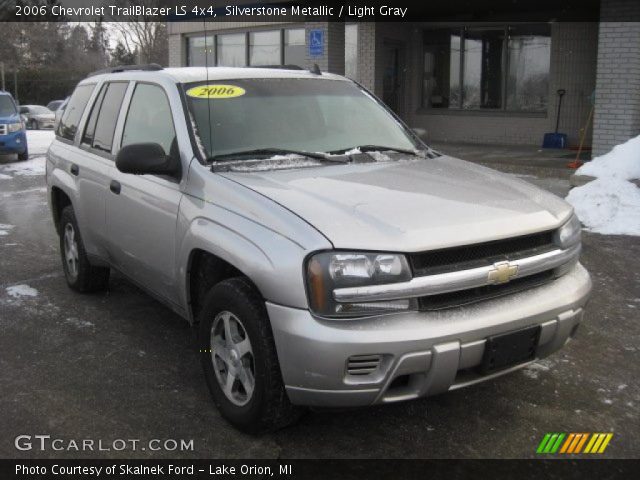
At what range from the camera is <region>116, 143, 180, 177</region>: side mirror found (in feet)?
12.1

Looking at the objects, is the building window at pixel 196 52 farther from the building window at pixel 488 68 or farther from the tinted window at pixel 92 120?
the tinted window at pixel 92 120

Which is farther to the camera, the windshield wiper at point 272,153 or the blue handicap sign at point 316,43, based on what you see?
the blue handicap sign at point 316,43

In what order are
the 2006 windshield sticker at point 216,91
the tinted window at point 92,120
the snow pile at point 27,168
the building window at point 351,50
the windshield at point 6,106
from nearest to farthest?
the 2006 windshield sticker at point 216,91 < the tinted window at point 92,120 < the snow pile at point 27,168 < the windshield at point 6,106 < the building window at point 351,50

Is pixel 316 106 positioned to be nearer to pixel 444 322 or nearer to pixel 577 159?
pixel 444 322

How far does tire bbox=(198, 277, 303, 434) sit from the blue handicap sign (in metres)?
13.2

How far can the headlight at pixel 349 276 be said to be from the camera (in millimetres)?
2875

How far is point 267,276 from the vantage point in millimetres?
3016

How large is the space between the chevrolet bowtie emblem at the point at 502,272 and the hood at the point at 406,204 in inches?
5.2

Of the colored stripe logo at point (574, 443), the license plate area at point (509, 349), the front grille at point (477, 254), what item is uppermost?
the front grille at point (477, 254)

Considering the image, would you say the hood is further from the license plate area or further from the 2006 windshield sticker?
the 2006 windshield sticker

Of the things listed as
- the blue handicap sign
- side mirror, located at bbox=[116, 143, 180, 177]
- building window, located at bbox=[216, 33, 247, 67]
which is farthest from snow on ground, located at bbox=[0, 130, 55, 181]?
side mirror, located at bbox=[116, 143, 180, 177]

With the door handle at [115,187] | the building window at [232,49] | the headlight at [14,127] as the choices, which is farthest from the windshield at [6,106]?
the door handle at [115,187]

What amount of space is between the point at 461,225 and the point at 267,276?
901 millimetres

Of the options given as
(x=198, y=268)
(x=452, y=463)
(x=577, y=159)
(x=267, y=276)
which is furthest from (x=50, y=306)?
(x=577, y=159)
